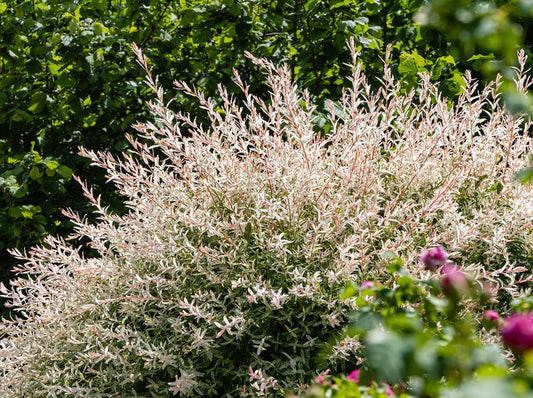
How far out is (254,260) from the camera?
2.49 m

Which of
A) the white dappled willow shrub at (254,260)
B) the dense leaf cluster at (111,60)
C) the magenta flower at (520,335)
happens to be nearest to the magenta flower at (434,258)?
the magenta flower at (520,335)

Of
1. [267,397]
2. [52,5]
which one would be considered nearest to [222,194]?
[267,397]

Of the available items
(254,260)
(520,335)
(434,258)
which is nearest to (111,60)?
(254,260)

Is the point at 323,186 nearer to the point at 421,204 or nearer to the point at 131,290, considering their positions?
the point at 421,204

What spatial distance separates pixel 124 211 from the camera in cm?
471

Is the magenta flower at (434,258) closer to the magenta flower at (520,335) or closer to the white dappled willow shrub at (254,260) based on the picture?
the magenta flower at (520,335)

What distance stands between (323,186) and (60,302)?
1277mm

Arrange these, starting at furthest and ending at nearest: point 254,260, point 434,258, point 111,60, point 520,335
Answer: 1. point 111,60
2. point 254,260
3. point 434,258
4. point 520,335

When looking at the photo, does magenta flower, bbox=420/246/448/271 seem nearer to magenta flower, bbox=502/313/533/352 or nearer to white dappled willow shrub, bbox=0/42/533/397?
magenta flower, bbox=502/313/533/352

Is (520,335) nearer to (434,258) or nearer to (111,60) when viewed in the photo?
(434,258)

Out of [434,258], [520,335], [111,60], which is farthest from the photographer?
[111,60]

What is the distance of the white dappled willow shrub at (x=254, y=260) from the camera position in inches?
93.0

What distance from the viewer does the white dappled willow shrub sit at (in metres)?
2.36

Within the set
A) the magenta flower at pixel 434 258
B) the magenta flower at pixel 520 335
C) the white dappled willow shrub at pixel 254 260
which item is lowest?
the white dappled willow shrub at pixel 254 260
